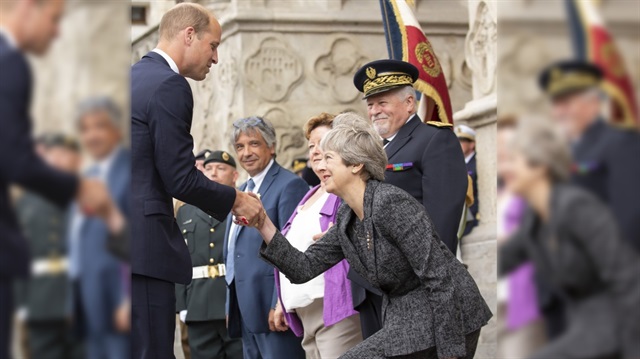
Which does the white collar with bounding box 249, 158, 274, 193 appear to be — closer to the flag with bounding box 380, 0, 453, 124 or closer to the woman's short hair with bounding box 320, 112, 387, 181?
the flag with bounding box 380, 0, 453, 124

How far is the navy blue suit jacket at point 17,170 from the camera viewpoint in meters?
1.54

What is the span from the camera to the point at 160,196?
4.19m

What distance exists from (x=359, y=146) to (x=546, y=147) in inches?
110

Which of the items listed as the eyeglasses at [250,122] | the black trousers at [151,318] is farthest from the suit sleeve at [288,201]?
the black trousers at [151,318]

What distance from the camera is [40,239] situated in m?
1.55

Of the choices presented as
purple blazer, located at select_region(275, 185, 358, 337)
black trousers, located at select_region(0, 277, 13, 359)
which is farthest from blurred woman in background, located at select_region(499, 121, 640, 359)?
purple blazer, located at select_region(275, 185, 358, 337)

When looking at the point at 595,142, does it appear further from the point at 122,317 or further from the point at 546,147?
the point at 122,317

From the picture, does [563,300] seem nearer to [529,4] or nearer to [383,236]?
[529,4]

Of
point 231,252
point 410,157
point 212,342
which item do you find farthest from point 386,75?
point 212,342

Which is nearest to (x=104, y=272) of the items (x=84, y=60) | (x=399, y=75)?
(x=84, y=60)

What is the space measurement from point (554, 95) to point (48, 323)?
0.75 meters

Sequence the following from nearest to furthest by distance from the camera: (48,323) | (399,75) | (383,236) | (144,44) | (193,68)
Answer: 1. (48,323)
2. (383,236)
3. (193,68)
4. (399,75)
5. (144,44)

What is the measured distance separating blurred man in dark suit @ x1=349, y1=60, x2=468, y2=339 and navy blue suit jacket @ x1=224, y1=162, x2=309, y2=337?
1.02 m

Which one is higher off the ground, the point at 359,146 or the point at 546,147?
the point at 359,146
